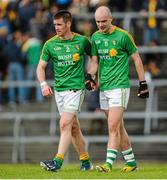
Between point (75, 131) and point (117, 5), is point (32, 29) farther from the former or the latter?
point (75, 131)

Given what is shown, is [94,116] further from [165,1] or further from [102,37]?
[102,37]

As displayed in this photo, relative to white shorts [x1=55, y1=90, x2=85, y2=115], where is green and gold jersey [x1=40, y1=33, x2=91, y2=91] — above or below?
above

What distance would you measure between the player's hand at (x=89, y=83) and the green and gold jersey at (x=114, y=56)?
0.43ft

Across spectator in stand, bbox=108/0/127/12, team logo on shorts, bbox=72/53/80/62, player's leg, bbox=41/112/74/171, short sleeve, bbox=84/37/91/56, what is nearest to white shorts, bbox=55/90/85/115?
player's leg, bbox=41/112/74/171

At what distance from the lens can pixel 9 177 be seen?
1438 cm

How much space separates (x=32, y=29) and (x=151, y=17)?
128 inches

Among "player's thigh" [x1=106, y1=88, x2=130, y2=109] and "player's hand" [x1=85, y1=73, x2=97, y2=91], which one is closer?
"player's thigh" [x1=106, y1=88, x2=130, y2=109]

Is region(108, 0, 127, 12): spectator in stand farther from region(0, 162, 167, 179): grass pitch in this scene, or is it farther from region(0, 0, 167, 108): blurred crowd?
region(0, 162, 167, 179): grass pitch

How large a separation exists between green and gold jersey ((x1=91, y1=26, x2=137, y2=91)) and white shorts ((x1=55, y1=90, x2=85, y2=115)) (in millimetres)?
393

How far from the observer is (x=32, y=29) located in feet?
88.7

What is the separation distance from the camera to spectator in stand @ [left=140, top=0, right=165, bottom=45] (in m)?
26.1

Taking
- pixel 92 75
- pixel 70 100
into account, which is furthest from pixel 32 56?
pixel 70 100

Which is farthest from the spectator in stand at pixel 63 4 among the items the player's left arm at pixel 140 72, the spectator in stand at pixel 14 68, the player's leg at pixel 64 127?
the player's left arm at pixel 140 72

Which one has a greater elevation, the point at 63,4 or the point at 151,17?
the point at 63,4
